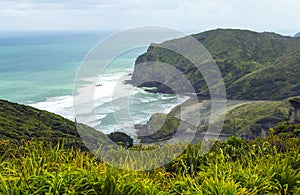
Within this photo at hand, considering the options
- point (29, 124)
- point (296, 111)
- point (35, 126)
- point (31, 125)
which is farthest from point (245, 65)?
point (31, 125)

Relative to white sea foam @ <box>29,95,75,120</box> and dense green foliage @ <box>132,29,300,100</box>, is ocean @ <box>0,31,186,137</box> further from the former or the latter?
dense green foliage @ <box>132,29,300,100</box>

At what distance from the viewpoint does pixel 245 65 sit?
4419 inches

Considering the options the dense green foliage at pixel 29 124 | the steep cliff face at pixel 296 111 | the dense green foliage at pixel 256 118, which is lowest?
the dense green foliage at pixel 256 118

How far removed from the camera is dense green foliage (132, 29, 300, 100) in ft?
295

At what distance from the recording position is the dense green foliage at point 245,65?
9006 cm

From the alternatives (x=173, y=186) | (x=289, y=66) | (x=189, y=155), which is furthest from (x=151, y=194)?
(x=289, y=66)

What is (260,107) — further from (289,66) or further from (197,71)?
(197,71)

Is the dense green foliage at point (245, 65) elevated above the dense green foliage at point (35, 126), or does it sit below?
above

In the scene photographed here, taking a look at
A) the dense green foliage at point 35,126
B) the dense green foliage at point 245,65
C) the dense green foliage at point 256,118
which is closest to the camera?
the dense green foliage at point 35,126

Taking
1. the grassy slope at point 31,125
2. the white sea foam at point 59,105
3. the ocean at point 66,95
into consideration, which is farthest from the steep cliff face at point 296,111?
the white sea foam at point 59,105

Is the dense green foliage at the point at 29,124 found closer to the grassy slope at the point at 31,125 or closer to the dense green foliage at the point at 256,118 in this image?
the grassy slope at the point at 31,125

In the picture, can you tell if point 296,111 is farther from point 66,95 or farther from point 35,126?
point 66,95

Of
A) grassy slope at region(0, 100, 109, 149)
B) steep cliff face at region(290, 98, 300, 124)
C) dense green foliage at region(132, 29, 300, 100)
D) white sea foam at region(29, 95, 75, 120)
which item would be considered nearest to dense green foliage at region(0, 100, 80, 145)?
grassy slope at region(0, 100, 109, 149)

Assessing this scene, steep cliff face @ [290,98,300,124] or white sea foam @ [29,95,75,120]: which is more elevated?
steep cliff face @ [290,98,300,124]
